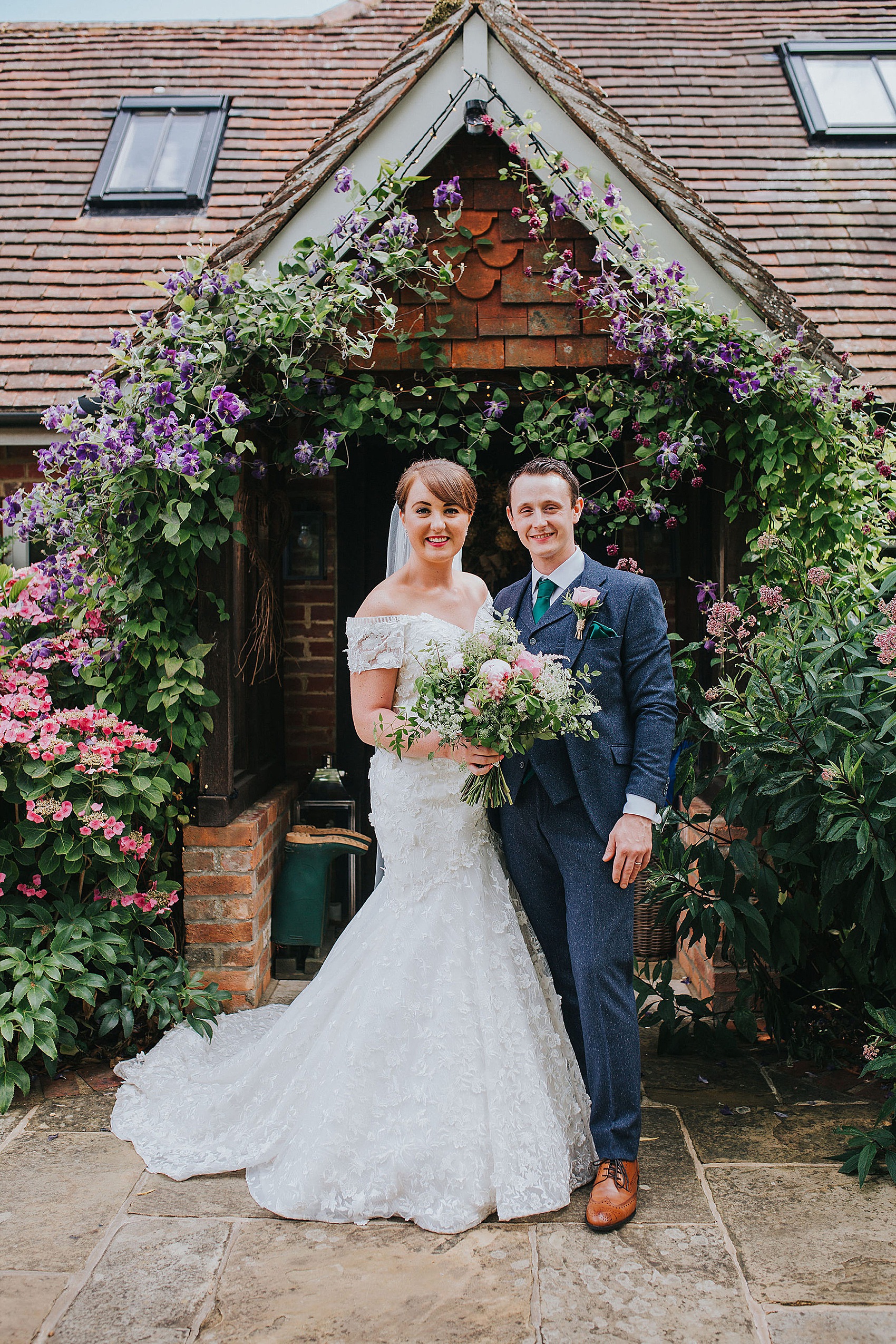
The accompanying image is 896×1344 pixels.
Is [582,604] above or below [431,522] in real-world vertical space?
below

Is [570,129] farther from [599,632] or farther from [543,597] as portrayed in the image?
[599,632]

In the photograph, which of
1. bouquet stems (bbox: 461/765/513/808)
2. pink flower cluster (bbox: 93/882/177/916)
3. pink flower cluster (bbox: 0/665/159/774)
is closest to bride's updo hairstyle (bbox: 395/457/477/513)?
bouquet stems (bbox: 461/765/513/808)

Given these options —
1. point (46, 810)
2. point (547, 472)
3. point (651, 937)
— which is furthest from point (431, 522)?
point (651, 937)

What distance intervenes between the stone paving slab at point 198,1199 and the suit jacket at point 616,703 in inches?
55.7

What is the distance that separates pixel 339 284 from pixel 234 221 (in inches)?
116

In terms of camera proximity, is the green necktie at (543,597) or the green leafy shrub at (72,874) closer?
the green necktie at (543,597)

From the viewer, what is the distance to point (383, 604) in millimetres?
2900

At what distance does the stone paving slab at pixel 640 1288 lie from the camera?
6.79ft

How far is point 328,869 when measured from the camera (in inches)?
174

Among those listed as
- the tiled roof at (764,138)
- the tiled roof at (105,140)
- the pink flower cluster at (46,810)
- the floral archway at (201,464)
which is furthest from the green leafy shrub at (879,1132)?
the tiled roof at (105,140)

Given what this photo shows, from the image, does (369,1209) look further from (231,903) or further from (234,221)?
(234,221)

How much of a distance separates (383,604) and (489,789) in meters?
0.67

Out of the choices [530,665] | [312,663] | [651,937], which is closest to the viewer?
[530,665]

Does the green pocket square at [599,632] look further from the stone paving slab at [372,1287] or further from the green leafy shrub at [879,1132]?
the stone paving slab at [372,1287]
